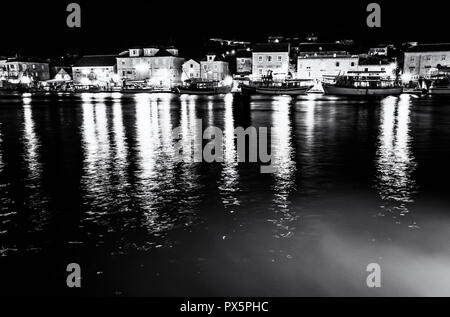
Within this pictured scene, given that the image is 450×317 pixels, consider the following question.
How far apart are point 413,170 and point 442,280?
6957 millimetres

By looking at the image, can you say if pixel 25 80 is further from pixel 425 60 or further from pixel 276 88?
pixel 425 60

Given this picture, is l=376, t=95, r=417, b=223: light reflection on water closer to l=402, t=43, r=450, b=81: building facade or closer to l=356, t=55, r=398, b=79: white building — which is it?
l=356, t=55, r=398, b=79: white building

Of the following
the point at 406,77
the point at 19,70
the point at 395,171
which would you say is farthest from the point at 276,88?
the point at 19,70

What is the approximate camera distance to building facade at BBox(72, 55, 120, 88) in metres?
88.8

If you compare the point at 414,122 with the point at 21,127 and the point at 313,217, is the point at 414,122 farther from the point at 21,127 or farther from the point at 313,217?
the point at 21,127

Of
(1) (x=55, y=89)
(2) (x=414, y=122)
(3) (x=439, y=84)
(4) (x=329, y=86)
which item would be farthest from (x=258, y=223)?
(1) (x=55, y=89)

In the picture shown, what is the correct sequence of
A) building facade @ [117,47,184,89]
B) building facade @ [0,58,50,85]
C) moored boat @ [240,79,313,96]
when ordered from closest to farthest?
moored boat @ [240,79,313,96]
building facade @ [117,47,184,89]
building facade @ [0,58,50,85]

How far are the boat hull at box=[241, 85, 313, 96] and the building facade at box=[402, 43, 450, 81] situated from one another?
88.7 ft

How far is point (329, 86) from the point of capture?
62094 millimetres

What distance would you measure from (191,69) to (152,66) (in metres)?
8.30

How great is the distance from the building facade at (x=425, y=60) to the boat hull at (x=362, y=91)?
2179 cm

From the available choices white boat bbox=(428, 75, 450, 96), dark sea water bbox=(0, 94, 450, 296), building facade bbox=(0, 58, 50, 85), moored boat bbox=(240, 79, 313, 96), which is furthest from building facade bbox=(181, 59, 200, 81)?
dark sea water bbox=(0, 94, 450, 296)

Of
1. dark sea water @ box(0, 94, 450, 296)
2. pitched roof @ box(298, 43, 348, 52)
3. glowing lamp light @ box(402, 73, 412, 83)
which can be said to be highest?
pitched roof @ box(298, 43, 348, 52)

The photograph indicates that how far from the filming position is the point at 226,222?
8133 mm
